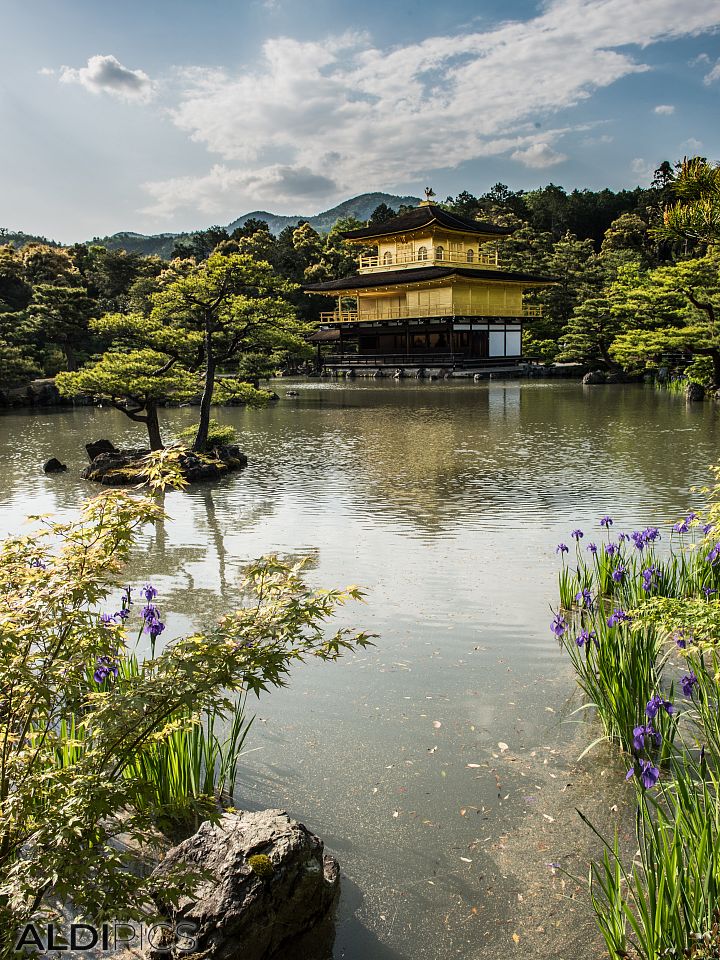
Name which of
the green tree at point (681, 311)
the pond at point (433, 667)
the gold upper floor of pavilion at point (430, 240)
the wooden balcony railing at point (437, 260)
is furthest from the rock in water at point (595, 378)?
the pond at point (433, 667)

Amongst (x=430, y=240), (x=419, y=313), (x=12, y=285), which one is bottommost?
(x=419, y=313)

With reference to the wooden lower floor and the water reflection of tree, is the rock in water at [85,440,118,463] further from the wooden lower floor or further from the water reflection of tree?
the wooden lower floor

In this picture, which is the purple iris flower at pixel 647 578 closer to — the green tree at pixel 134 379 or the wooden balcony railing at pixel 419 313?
the green tree at pixel 134 379

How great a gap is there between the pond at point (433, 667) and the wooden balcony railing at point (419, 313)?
768 inches

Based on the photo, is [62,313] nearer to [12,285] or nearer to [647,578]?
[12,285]

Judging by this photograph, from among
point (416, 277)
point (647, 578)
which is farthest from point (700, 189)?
point (416, 277)

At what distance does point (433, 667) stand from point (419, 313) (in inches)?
1188

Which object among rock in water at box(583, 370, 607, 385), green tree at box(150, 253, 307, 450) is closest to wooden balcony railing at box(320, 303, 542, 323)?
rock in water at box(583, 370, 607, 385)

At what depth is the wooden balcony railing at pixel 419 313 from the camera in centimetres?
3216

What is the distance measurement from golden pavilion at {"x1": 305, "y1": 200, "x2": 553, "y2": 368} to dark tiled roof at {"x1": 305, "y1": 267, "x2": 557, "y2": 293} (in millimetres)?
47

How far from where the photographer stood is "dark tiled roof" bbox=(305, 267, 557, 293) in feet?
103

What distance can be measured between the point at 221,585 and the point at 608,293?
26.5m

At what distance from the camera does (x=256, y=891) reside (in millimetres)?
2150

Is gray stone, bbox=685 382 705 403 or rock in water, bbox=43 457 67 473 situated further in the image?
gray stone, bbox=685 382 705 403
